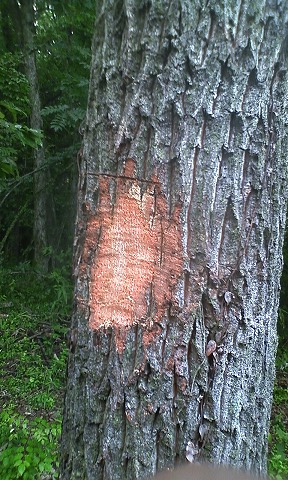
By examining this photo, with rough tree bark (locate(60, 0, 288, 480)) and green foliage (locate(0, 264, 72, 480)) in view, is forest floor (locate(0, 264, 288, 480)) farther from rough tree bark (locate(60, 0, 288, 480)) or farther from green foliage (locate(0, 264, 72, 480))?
rough tree bark (locate(60, 0, 288, 480))

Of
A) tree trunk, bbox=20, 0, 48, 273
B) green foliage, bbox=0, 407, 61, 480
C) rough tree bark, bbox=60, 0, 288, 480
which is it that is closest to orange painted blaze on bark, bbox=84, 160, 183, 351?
rough tree bark, bbox=60, 0, 288, 480

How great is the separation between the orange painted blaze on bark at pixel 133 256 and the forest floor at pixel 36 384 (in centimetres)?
184

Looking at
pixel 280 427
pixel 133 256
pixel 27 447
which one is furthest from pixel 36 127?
pixel 133 256

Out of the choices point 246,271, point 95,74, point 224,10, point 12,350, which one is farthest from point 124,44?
point 12,350

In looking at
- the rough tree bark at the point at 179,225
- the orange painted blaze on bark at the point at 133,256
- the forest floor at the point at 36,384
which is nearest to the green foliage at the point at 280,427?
the forest floor at the point at 36,384

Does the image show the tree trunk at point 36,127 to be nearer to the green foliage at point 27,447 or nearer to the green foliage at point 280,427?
the green foliage at point 280,427

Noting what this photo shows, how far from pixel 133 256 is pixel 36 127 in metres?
6.91

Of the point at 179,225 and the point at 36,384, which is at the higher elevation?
the point at 179,225

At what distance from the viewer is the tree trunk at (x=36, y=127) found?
25.5 ft

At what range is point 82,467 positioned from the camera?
1564mm

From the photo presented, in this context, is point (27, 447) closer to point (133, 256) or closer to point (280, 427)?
point (133, 256)

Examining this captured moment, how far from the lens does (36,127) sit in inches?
305

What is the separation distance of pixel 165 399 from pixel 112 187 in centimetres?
76

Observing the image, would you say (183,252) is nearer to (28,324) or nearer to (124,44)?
(124,44)
